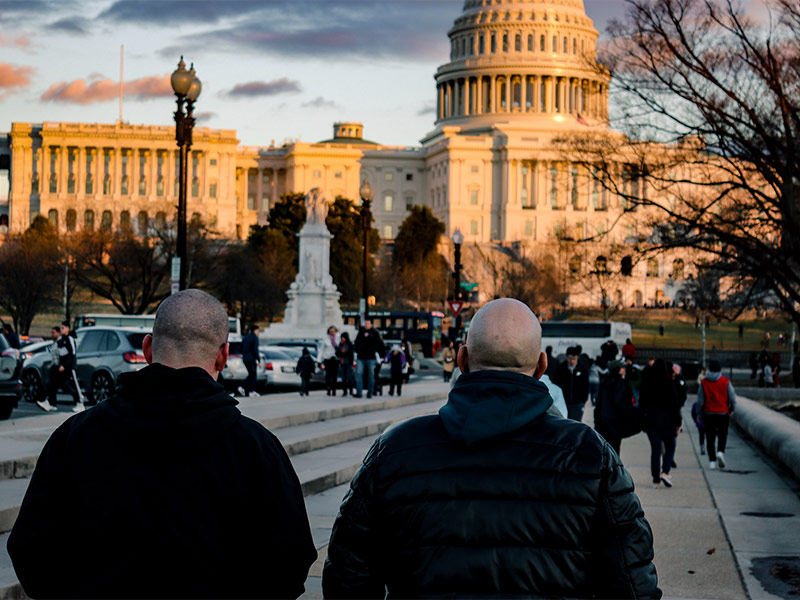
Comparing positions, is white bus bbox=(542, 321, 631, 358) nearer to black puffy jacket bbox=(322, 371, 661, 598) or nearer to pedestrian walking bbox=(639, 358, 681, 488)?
pedestrian walking bbox=(639, 358, 681, 488)

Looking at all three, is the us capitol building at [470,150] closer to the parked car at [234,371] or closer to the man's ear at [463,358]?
the parked car at [234,371]

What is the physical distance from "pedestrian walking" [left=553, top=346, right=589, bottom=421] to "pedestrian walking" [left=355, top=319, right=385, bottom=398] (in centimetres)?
1007

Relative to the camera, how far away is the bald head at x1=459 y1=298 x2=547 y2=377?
4.30 meters

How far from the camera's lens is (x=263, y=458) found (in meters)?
3.96

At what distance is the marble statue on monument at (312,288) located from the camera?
53.9 m

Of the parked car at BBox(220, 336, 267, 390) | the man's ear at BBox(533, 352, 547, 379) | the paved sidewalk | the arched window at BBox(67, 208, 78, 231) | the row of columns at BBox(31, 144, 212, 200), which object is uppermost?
the row of columns at BBox(31, 144, 212, 200)

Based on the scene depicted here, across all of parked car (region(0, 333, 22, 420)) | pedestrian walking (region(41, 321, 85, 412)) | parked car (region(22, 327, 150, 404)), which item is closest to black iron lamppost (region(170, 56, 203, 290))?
pedestrian walking (region(41, 321, 85, 412))

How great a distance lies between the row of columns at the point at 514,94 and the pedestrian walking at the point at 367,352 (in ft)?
450

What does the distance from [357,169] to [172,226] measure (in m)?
95.3

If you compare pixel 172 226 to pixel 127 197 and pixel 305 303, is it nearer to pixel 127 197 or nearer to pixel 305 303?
pixel 305 303

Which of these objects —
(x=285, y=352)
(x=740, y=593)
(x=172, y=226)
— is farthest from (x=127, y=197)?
(x=740, y=593)

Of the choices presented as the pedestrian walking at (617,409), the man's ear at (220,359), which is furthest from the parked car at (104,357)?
the man's ear at (220,359)

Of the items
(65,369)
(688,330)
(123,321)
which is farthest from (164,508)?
(688,330)

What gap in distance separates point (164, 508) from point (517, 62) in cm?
16062
